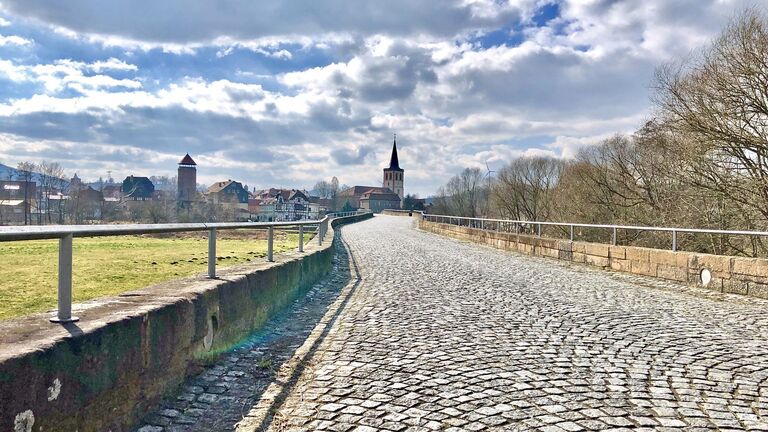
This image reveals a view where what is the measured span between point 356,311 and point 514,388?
11.8 ft

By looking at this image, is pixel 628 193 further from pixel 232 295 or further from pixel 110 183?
pixel 110 183

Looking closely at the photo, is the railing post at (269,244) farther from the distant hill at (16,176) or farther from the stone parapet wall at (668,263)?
the distant hill at (16,176)

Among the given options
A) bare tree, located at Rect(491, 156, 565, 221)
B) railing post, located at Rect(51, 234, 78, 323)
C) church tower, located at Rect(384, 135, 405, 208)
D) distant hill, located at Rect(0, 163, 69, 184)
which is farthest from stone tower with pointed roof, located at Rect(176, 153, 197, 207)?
railing post, located at Rect(51, 234, 78, 323)

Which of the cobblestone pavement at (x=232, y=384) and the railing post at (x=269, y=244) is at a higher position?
the railing post at (x=269, y=244)

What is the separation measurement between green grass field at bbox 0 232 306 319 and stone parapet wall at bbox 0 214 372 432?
504mm

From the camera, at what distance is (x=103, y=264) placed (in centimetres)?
782

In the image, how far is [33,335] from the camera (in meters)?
2.67

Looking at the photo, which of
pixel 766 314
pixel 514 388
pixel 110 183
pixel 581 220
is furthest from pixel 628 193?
pixel 110 183

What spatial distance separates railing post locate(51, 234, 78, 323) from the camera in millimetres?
2922

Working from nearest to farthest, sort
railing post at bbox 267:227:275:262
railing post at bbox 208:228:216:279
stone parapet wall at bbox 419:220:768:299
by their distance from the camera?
railing post at bbox 208:228:216:279 → railing post at bbox 267:227:275:262 → stone parapet wall at bbox 419:220:768:299

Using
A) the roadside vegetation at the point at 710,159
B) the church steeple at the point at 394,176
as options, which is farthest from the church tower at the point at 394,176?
the roadside vegetation at the point at 710,159

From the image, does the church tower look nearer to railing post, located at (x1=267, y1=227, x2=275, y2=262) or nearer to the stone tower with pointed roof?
the stone tower with pointed roof

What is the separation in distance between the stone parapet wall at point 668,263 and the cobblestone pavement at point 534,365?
2.17 feet

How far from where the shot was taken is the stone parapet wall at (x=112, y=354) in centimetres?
240
